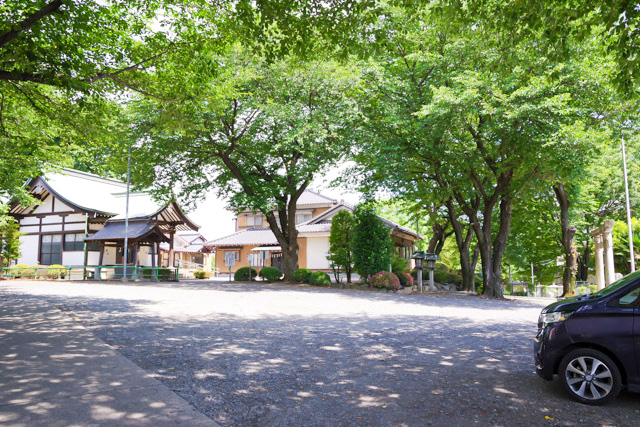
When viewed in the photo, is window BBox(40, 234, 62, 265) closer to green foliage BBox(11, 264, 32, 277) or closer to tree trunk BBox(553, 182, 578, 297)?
green foliage BBox(11, 264, 32, 277)

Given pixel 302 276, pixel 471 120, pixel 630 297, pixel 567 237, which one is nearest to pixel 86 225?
pixel 302 276

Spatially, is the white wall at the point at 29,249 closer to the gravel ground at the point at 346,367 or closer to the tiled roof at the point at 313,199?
the tiled roof at the point at 313,199

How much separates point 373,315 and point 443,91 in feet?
26.6

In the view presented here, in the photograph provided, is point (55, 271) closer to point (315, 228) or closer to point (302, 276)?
point (302, 276)

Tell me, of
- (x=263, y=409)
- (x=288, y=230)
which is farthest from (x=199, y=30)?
(x=288, y=230)

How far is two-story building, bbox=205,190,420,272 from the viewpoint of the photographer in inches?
1497

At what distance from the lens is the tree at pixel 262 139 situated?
2042 centimetres

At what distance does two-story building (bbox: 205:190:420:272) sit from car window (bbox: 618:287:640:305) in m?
28.4

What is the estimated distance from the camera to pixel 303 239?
131 feet

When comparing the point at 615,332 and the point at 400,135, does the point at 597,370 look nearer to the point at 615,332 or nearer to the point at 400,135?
the point at 615,332

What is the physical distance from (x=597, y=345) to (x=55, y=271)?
32.1 metres

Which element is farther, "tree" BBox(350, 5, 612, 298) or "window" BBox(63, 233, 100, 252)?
"window" BBox(63, 233, 100, 252)

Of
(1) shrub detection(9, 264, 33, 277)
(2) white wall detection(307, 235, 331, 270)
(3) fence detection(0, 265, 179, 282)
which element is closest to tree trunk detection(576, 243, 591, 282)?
(2) white wall detection(307, 235, 331, 270)

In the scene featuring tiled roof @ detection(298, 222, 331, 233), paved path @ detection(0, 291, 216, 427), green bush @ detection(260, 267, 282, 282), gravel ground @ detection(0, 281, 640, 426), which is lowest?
gravel ground @ detection(0, 281, 640, 426)
